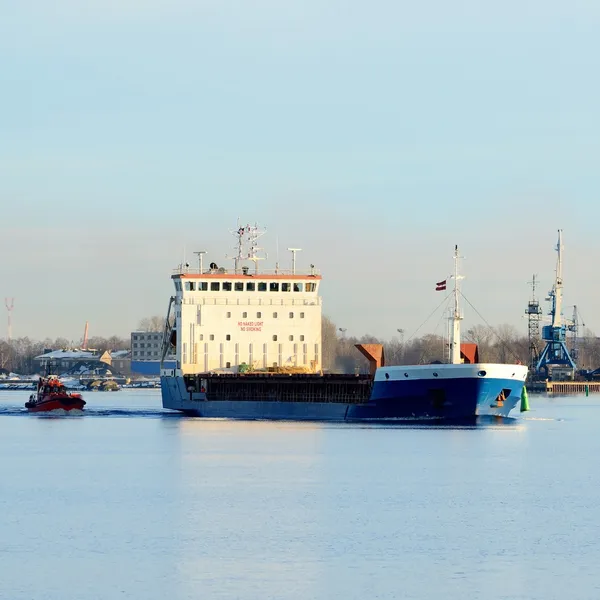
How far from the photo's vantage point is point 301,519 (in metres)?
37.2

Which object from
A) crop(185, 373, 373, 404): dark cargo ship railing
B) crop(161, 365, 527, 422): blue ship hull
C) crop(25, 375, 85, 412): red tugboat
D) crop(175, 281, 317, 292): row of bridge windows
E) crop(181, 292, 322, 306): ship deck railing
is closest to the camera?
crop(161, 365, 527, 422): blue ship hull

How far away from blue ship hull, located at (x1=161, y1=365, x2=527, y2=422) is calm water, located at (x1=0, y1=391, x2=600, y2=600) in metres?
5.25

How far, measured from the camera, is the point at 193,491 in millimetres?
43500

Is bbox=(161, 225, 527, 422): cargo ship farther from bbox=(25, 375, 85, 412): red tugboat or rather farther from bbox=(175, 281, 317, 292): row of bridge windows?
bbox=(25, 375, 85, 412): red tugboat

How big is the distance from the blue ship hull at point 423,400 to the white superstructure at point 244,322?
215 inches

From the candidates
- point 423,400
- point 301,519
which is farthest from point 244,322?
point 301,519

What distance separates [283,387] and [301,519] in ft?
147

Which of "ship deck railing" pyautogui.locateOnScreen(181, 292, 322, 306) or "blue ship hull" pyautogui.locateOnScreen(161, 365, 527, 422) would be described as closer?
"blue ship hull" pyautogui.locateOnScreen(161, 365, 527, 422)

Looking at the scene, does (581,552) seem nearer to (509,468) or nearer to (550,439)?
(509,468)

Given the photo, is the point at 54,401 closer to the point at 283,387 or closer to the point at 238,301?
the point at 238,301

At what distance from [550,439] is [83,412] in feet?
136

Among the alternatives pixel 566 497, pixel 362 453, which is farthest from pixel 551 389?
pixel 566 497

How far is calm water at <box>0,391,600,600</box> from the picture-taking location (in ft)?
94.0

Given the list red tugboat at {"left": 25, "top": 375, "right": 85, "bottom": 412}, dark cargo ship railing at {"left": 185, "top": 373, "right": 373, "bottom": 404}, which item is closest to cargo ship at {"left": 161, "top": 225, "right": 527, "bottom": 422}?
dark cargo ship railing at {"left": 185, "top": 373, "right": 373, "bottom": 404}
